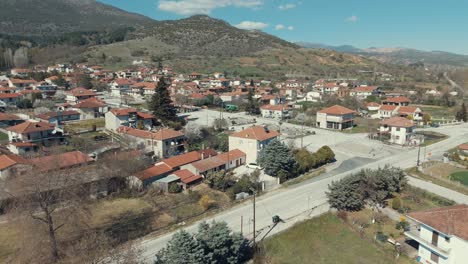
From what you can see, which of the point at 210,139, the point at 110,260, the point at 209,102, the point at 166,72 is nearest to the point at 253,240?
the point at 110,260

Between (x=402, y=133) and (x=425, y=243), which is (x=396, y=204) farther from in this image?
(x=402, y=133)

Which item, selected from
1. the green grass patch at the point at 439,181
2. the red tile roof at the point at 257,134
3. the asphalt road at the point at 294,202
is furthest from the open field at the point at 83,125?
the green grass patch at the point at 439,181

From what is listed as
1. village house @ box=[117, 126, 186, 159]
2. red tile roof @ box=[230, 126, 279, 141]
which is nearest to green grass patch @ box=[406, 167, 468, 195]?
red tile roof @ box=[230, 126, 279, 141]

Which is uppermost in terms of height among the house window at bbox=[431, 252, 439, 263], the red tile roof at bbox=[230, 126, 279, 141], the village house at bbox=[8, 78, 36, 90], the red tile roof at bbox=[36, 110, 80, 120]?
the village house at bbox=[8, 78, 36, 90]

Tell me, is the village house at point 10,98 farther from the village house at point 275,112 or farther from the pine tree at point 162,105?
the village house at point 275,112

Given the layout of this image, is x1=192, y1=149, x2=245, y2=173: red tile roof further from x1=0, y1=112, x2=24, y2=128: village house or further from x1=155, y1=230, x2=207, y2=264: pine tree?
x1=0, y1=112, x2=24, y2=128: village house

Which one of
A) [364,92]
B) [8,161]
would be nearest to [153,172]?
[8,161]

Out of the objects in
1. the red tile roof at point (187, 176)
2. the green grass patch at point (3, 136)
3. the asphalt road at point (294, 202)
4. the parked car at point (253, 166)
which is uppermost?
the green grass patch at point (3, 136)
